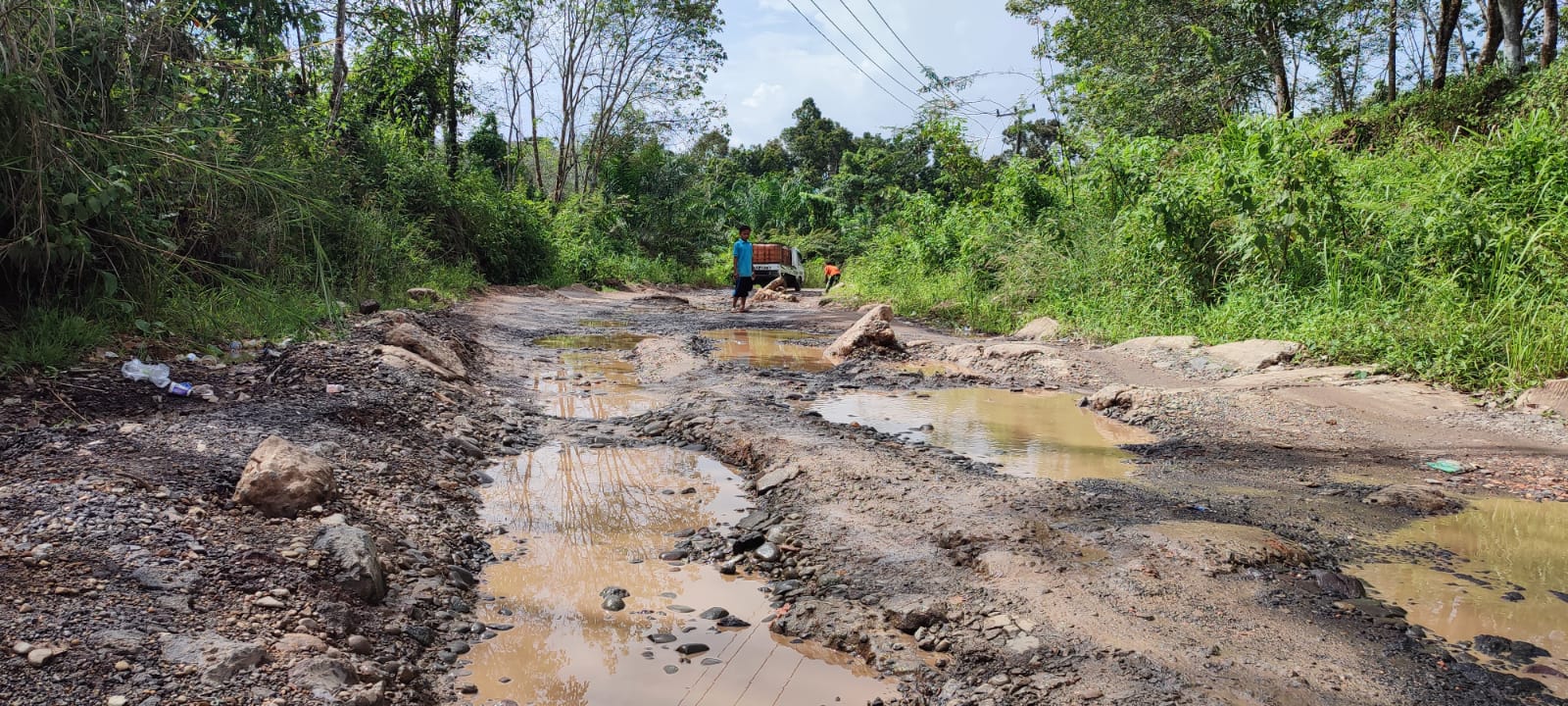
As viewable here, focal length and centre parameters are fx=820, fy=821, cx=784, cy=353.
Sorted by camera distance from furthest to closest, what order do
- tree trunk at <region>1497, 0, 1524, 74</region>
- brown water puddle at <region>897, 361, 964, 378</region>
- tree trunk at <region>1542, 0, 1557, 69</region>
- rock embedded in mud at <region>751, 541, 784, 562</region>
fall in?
tree trunk at <region>1542, 0, 1557, 69</region> < tree trunk at <region>1497, 0, 1524, 74</region> < brown water puddle at <region>897, 361, 964, 378</region> < rock embedded in mud at <region>751, 541, 784, 562</region>

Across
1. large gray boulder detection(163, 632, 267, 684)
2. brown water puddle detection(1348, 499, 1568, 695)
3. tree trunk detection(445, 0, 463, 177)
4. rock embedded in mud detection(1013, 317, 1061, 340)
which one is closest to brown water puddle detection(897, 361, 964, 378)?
rock embedded in mud detection(1013, 317, 1061, 340)

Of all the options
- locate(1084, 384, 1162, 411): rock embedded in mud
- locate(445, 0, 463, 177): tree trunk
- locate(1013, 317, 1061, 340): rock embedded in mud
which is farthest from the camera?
locate(445, 0, 463, 177): tree trunk

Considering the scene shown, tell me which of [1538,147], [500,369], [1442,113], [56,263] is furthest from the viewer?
[1442,113]

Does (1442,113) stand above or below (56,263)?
above

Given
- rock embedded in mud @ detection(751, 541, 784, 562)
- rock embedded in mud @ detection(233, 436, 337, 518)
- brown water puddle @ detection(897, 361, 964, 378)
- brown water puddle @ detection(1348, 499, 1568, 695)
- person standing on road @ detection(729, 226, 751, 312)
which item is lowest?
rock embedded in mud @ detection(751, 541, 784, 562)

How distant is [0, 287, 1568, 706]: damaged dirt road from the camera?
2047 mm

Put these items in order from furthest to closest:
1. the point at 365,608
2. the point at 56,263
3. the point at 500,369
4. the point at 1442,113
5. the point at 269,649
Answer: the point at 1442,113 < the point at 500,369 < the point at 56,263 < the point at 365,608 < the point at 269,649

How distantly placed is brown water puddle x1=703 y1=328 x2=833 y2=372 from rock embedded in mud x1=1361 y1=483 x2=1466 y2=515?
15.4ft

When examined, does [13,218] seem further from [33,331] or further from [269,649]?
[269,649]

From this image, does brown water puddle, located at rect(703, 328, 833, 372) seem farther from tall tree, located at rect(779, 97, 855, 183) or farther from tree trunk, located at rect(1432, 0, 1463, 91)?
tall tree, located at rect(779, 97, 855, 183)

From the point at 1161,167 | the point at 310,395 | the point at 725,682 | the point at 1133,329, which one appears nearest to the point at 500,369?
the point at 310,395

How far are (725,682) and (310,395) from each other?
3081mm

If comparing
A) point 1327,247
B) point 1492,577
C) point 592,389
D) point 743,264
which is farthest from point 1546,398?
point 743,264

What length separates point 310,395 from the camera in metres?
4.21
